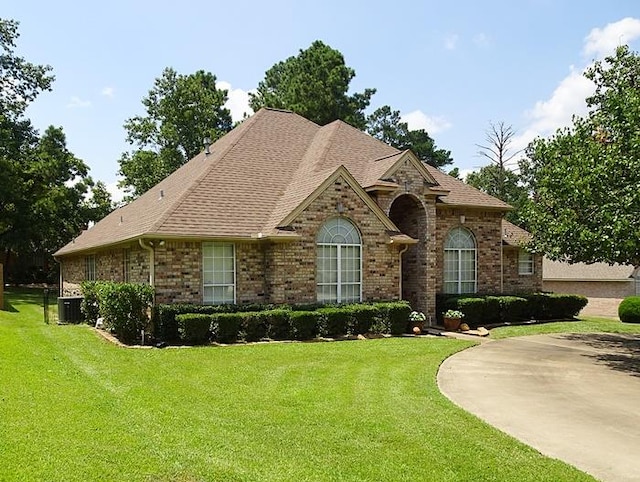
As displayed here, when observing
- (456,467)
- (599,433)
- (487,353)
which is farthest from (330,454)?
(487,353)

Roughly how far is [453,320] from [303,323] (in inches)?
237

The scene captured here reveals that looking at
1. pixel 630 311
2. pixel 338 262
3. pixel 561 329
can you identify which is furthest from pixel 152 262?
pixel 630 311

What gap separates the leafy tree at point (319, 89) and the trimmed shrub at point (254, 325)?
28.0 m

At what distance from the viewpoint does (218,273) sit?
53.7ft

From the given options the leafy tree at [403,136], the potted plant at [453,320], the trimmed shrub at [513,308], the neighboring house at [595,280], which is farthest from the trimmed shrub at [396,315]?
the leafy tree at [403,136]

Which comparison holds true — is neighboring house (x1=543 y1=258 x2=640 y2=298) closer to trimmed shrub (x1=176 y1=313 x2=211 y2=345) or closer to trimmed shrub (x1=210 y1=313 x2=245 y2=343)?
trimmed shrub (x1=210 y1=313 x2=245 y2=343)

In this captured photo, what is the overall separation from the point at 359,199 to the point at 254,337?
5455 millimetres

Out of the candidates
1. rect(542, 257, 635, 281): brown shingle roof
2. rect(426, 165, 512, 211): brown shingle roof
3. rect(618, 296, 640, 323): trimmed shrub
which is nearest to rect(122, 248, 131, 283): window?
rect(426, 165, 512, 211): brown shingle roof

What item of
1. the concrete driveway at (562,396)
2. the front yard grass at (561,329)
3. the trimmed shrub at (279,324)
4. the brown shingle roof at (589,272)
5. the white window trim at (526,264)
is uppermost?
the white window trim at (526,264)

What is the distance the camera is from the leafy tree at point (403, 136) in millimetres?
59281

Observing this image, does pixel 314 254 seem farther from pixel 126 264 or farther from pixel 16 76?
pixel 16 76

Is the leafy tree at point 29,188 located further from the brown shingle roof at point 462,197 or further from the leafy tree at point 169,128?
the brown shingle roof at point 462,197

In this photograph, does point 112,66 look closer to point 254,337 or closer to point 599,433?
point 254,337

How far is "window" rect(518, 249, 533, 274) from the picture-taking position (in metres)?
24.1
